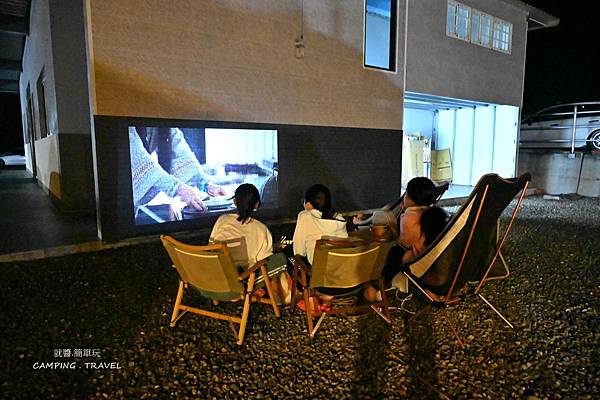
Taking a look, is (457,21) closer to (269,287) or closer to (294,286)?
(294,286)

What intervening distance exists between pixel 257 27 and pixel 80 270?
14.7 ft

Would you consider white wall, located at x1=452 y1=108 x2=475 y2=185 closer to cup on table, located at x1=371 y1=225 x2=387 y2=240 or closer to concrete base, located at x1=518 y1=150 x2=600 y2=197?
concrete base, located at x1=518 y1=150 x2=600 y2=197

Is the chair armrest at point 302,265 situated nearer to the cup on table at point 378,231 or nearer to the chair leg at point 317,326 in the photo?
the chair leg at point 317,326

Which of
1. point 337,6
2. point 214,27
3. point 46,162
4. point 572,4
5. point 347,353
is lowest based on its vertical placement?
point 347,353

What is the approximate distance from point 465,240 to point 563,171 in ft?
35.9

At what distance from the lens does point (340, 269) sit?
267 centimetres

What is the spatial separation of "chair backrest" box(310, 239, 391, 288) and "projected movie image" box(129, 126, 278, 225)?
367 cm

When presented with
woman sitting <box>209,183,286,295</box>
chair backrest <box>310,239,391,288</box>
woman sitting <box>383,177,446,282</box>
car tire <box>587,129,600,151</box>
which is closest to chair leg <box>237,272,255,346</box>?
woman sitting <box>209,183,286,295</box>

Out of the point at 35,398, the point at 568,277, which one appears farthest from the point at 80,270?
the point at 568,277

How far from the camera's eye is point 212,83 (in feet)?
19.5

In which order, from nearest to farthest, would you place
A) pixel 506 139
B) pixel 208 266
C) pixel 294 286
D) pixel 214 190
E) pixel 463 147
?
1. pixel 208 266
2. pixel 294 286
3. pixel 214 190
4. pixel 506 139
5. pixel 463 147

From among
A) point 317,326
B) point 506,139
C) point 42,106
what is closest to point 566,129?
point 506,139

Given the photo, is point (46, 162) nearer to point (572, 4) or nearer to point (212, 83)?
point (212, 83)

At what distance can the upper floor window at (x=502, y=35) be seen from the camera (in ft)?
34.0
